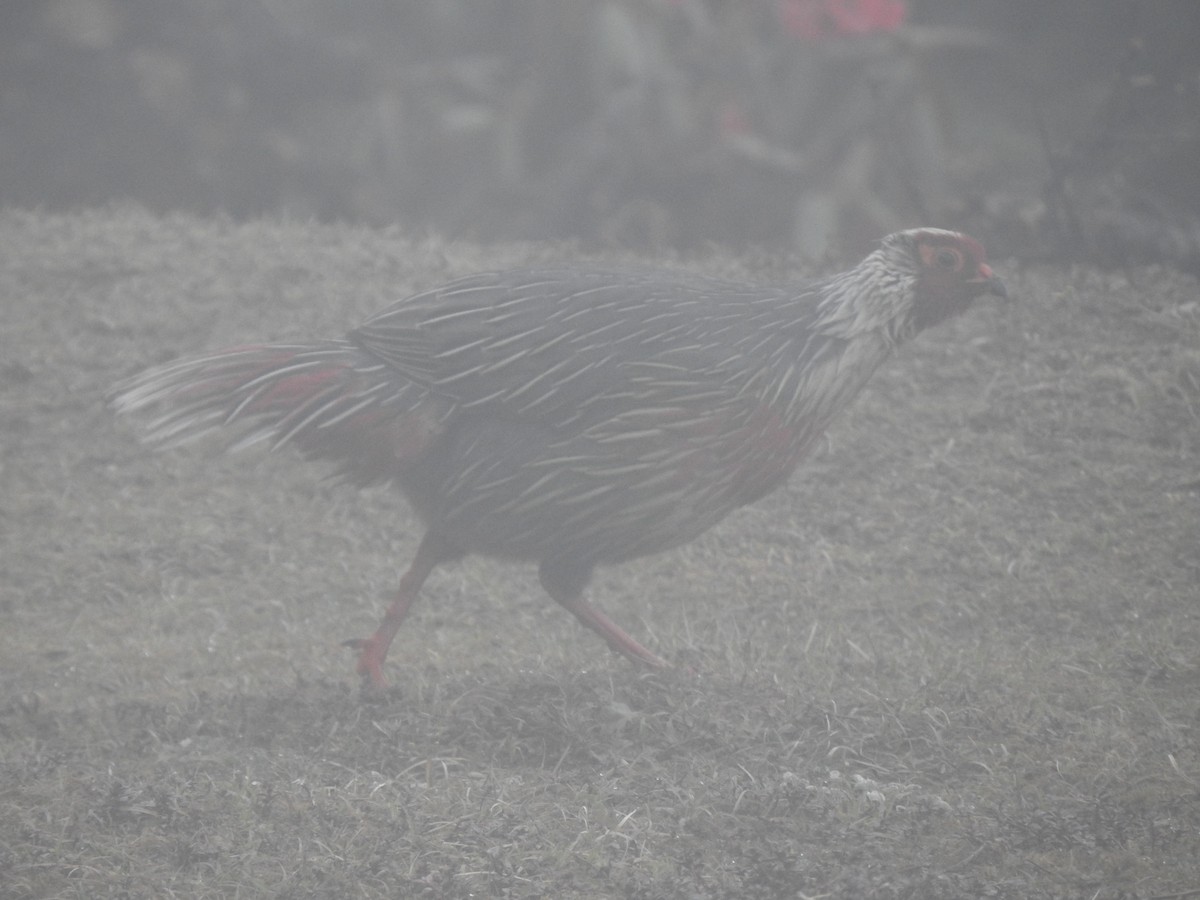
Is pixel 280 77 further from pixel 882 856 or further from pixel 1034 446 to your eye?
pixel 882 856

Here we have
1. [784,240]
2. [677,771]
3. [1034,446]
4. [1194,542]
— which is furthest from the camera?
[784,240]

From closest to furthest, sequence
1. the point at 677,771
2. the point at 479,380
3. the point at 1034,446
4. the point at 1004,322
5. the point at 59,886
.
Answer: the point at 59,886
the point at 677,771
the point at 479,380
the point at 1034,446
the point at 1004,322

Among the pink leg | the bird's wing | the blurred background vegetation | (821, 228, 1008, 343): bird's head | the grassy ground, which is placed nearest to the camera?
the grassy ground

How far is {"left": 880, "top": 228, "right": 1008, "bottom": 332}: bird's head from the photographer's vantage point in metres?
4.28

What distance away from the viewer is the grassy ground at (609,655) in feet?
10.7

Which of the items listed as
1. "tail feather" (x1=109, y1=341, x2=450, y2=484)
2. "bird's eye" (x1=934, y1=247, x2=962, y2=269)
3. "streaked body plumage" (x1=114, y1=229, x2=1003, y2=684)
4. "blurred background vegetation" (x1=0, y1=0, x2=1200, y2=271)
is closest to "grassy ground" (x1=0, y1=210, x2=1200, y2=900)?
"streaked body plumage" (x1=114, y1=229, x2=1003, y2=684)

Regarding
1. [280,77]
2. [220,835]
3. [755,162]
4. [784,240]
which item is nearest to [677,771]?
[220,835]

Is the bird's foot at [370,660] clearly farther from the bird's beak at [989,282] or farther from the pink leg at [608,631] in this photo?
the bird's beak at [989,282]

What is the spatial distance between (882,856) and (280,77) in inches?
291

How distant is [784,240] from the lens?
335 inches

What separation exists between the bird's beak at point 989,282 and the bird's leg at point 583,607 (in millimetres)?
1332

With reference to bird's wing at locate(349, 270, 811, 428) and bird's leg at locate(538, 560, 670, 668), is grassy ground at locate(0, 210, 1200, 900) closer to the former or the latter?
bird's leg at locate(538, 560, 670, 668)

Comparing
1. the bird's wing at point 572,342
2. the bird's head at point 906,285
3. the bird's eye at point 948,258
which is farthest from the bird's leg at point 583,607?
the bird's eye at point 948,258

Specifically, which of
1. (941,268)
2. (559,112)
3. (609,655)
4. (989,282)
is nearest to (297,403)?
(609,655)
